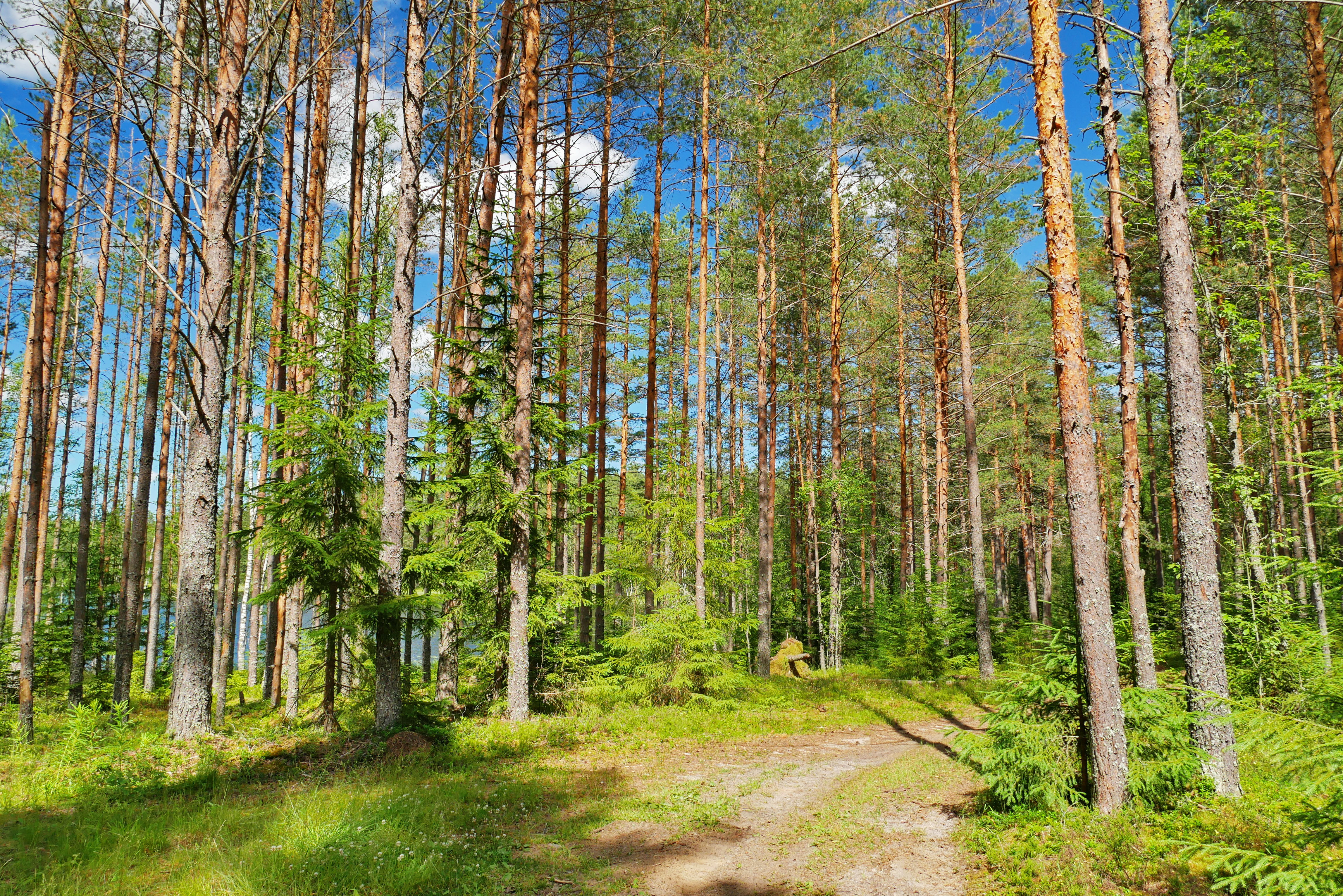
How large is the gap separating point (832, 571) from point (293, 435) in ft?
44.8

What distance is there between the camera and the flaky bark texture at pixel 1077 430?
5492 mm

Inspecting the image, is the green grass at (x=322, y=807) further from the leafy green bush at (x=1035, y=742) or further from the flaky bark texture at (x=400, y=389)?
the leafy green bush at (x=1035, y=742)

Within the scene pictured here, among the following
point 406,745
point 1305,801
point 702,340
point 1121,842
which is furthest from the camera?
point 702,340

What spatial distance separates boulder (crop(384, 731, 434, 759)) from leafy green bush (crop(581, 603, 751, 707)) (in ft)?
12.4

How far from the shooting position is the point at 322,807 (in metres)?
5.88

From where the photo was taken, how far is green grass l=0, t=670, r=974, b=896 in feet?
14.9

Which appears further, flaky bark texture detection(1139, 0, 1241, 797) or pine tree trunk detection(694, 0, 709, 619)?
pine tree trunk detection(694, 0, 709, 619)

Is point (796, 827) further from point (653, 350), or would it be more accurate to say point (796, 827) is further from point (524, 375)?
point (653, 350)

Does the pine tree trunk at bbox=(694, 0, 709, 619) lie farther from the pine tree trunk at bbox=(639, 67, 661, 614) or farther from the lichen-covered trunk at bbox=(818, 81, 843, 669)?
the lichen-covered trunk at bbox=(818, 81, 843, 669)

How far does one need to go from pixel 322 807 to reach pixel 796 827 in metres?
4.66

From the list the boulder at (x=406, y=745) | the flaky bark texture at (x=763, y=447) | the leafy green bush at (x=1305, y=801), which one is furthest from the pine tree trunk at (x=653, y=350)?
the leafy green bush at (x=1305, y=801)

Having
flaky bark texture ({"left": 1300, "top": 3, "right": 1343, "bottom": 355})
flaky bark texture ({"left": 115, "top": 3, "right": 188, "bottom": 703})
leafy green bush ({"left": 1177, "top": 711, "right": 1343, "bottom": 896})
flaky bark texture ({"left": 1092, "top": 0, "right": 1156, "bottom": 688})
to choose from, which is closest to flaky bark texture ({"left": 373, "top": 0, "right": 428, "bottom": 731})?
flaky bark texture ({"left": 115, "top": 3, "right": 188, "bottom": 703})

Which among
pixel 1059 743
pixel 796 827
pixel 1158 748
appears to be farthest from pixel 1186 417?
pixel 796 827

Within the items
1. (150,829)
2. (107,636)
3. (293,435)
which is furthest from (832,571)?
(107,636)
